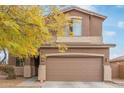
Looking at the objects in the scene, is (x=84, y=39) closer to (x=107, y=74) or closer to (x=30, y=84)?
(x=107, y=74)

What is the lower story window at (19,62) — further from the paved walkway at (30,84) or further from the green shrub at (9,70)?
the paved walkway at (30,84)

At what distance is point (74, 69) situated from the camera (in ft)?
95.6

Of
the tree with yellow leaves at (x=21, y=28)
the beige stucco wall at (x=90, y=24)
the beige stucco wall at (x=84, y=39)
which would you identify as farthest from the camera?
the beige stucco wall at (x=90, y=24)

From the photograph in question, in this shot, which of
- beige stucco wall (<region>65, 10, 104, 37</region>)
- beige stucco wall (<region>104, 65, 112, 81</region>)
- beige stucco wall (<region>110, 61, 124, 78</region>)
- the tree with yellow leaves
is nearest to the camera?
the tree with yellow leaves

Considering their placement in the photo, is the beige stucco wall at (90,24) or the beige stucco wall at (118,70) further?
the beige stucco wall at (118,70)

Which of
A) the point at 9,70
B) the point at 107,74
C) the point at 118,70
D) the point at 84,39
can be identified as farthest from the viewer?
the point at 118,70

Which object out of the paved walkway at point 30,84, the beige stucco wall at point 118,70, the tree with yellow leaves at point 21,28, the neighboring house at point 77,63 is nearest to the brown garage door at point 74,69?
the neighboring house at point 77,63

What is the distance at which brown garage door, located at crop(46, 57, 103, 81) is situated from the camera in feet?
94.7

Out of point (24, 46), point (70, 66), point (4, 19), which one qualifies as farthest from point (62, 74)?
point (4, 19)

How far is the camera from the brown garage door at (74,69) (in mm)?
28875

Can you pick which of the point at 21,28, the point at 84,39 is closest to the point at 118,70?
the point at 84,39

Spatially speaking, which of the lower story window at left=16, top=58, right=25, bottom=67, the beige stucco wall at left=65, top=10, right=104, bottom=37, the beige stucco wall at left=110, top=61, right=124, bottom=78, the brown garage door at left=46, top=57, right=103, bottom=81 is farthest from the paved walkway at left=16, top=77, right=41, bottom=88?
the beige stucco wall at left=110, top=61, right=124, bottom=78

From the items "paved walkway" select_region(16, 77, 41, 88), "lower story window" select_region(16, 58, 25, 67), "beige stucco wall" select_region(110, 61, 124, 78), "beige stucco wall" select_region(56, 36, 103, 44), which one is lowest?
"paved walkway" select_region(16, 77, 41, 88)

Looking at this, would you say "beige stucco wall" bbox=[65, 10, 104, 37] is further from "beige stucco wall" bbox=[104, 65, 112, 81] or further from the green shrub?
the green shrub
